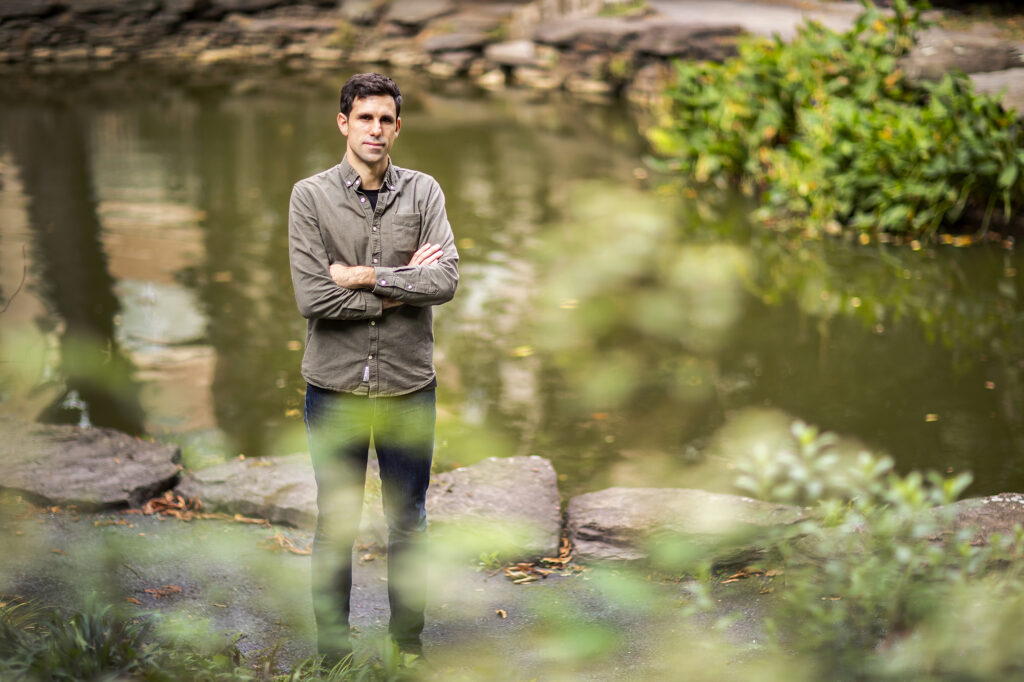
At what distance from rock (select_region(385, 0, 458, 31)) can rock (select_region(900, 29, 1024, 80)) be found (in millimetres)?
13612

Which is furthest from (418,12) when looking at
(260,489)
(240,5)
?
(260,489)

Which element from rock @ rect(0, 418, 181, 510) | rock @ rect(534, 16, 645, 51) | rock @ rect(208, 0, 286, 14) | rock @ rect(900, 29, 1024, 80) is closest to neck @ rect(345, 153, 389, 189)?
rock @ rect(0, 418, 181, 510)

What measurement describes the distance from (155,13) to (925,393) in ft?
65.6

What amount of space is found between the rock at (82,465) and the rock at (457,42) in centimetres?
1659

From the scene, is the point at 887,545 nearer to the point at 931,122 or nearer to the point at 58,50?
the point at 931,122

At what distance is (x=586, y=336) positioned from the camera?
7.45 metres

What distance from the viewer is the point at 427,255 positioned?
135 inches

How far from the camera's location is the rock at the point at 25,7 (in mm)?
20016

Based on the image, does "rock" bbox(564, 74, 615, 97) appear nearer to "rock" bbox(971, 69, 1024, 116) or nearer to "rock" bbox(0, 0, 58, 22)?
"rock" bbox(971, 69, 1024, 116)

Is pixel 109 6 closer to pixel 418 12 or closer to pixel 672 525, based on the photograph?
pixel 418 12

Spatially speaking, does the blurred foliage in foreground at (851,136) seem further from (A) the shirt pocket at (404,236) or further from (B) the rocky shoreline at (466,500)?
(A) the shirt pocket at (404,236)

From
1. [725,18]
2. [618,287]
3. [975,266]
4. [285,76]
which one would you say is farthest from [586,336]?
[285,76]

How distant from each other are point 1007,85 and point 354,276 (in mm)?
7789

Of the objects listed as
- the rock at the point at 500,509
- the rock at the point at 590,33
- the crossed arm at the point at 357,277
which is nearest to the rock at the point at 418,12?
the rock at the point at 590,33
